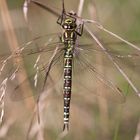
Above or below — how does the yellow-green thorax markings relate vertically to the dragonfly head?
below

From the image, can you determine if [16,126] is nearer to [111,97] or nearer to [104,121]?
[104,121]

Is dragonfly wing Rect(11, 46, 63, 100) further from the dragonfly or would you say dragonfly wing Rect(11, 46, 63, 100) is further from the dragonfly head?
the dragonfly head

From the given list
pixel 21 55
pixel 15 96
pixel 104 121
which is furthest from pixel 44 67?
pixel 104 121

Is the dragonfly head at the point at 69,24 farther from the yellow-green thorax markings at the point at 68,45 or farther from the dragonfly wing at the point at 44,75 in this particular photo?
the dragonfly wing at the point at 44,75

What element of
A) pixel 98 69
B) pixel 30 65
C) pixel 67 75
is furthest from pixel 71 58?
pixel 30 65

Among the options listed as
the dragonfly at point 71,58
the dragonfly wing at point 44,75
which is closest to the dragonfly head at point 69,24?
the dragonfly at point 71,58

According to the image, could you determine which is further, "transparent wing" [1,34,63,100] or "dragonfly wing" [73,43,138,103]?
"dragonfly wing" [73,43,138,103]

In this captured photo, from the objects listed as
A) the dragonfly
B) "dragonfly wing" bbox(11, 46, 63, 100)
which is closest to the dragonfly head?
the dragonfly

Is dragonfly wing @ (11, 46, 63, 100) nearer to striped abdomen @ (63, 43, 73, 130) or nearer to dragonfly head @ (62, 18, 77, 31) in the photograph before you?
striped abdomen @ (63, 43, 73, 130)

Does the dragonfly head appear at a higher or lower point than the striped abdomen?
higher

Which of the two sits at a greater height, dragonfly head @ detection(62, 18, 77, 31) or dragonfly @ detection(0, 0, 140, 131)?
dragonfly head @ detection(62, 18, 77, 31)

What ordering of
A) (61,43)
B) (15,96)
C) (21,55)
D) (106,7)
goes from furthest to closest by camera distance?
(106,7)
(15,96)
(61,43)
(21,55)
